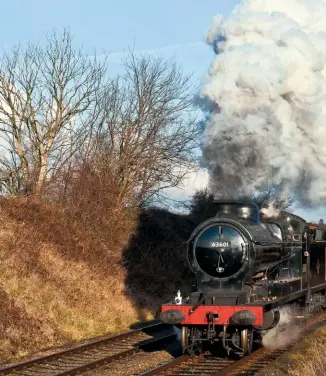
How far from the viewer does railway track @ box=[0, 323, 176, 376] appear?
1026cm

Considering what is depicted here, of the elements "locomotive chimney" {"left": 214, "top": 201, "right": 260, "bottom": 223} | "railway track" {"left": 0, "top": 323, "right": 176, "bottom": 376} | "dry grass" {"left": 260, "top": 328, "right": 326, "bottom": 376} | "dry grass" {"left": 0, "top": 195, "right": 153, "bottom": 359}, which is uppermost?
"locomotive chimney" {"left": 214, "top": 201, "right": 260, "bottom": 223}

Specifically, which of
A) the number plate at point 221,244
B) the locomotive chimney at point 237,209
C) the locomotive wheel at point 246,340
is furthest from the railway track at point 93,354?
the locomotive chimney at point 237,209

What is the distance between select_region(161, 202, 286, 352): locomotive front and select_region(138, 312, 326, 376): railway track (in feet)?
0.94

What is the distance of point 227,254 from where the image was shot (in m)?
11.4

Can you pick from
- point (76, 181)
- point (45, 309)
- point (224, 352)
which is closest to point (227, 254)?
point (224, 352)

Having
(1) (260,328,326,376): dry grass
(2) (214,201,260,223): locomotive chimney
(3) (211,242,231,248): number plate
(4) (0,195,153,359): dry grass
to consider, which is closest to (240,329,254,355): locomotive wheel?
(1) (260,328,326,376): dry grass

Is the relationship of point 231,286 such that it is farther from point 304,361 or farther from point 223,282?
point 304,361

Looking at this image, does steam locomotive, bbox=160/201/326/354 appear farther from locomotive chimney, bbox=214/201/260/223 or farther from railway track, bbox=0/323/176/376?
railway track, bbox=0/323/176/376

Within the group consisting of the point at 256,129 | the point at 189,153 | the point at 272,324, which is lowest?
the point at 272,324

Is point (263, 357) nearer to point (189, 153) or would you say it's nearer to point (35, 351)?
point (35, 351)

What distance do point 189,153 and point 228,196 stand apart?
12579 millimetres

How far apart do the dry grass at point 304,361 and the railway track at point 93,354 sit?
285 cm

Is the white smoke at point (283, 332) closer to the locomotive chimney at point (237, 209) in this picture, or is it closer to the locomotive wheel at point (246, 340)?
the locomotive wheel at point (246, 340)

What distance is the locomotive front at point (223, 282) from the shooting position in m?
11.0
